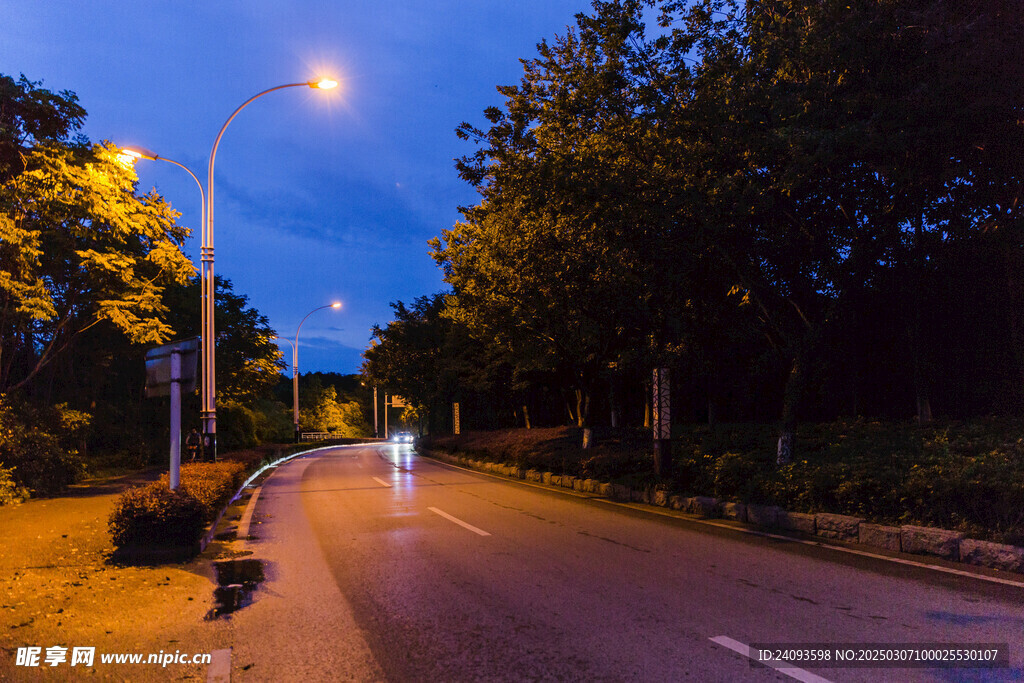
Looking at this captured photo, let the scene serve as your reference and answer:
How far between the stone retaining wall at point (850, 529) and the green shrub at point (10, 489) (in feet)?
43.1

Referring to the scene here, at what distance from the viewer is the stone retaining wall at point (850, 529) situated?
23.7ft

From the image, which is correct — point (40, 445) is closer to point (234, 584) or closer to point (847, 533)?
point (234, 584)

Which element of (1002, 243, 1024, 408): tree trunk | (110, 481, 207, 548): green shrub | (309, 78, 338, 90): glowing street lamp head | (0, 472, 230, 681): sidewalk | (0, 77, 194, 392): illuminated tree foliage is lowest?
(0, 472, 230, 681): sidewalk

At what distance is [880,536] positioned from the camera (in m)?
8.45

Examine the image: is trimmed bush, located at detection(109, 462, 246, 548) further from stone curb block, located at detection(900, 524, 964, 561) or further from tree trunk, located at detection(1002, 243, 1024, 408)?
tree trunk, located at detection(1002, 243, 1024, 408)

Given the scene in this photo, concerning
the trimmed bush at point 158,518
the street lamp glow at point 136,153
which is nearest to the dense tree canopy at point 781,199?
the street lamp glow at point 136,153

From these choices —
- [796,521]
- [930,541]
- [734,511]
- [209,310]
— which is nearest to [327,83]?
[209,310]

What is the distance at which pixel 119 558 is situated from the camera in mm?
8188

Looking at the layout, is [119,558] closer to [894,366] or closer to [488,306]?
[488,306]

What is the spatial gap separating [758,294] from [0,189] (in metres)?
17.3

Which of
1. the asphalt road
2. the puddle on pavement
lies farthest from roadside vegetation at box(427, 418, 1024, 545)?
the puddle on pavement

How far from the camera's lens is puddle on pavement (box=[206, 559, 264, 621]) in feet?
20.3

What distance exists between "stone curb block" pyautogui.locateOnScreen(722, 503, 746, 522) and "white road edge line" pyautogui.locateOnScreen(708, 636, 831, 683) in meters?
6.19

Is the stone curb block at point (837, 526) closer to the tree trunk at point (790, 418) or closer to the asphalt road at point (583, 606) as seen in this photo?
the asphalt road at point (583, 606)
